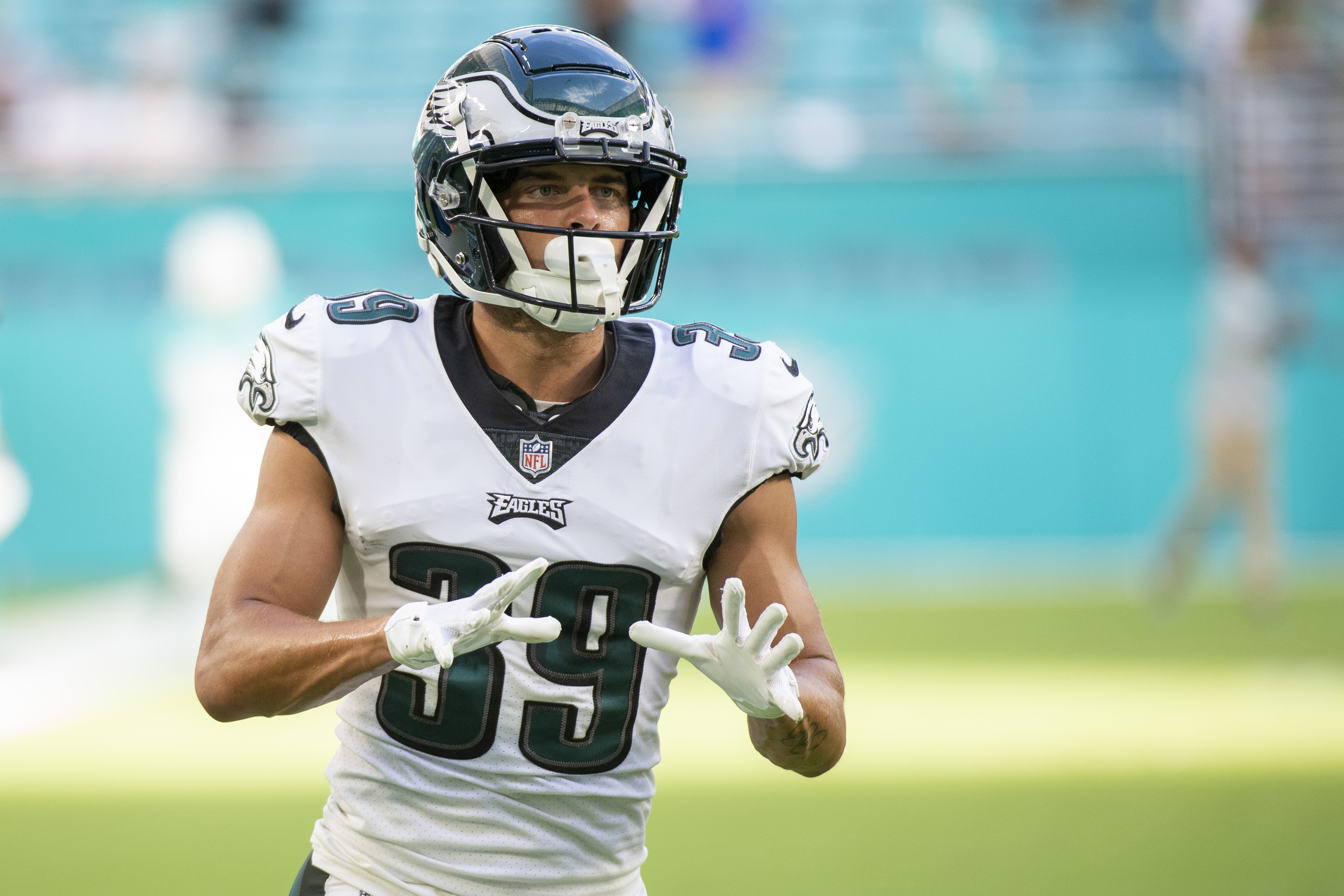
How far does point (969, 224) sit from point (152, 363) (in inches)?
224

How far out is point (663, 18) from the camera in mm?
13500

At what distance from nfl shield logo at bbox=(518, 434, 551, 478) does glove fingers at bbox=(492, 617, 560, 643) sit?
437 millimetres

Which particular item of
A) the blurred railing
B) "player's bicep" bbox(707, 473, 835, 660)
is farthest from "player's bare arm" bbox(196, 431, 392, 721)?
the blurred railing

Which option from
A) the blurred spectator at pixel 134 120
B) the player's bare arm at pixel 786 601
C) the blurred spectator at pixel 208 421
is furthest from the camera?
the blurred spectator at pixel 134 120

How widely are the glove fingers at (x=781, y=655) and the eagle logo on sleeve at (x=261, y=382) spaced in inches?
34.3

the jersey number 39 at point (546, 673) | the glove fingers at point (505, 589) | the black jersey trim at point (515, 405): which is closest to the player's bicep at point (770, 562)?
the jersey number 39 at point (546, 673)

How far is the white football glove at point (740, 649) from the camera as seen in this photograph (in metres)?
2.09

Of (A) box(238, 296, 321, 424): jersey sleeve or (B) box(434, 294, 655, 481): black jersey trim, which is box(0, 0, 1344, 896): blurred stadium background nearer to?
(B) box(434, 294, 655, 481): black jersey trim

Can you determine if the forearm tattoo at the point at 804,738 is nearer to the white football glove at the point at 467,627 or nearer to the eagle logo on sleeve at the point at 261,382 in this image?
the white football glove at the point at 467,627

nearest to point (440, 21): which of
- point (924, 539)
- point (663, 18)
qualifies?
point (663, 18)

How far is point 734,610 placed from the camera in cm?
209

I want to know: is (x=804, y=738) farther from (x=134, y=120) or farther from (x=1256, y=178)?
(x=134, y=120)

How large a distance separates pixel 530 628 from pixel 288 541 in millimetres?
526

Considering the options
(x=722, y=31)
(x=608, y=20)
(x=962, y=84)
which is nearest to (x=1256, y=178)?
(x=962, y=84)
